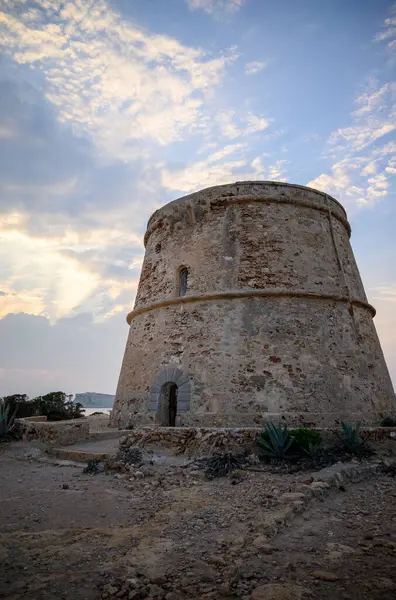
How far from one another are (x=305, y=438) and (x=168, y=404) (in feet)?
12.5

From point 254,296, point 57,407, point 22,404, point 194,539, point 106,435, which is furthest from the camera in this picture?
point 57,407

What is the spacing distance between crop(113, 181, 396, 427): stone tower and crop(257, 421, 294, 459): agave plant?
1.63 metres

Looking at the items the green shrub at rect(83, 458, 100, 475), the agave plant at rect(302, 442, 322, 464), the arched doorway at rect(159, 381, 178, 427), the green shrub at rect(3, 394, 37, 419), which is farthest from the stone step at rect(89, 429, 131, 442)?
the green shrub at rect(3, 394, 37, 419)

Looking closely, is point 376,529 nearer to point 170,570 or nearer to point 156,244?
point 170,570

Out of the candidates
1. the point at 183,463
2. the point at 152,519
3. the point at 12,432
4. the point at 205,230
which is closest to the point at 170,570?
the point at 152,519

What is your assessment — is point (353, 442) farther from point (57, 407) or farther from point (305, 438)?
point (57, 407)

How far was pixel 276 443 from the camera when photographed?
5461 mm

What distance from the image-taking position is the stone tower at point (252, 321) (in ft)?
25.3

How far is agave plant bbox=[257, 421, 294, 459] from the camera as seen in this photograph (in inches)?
213

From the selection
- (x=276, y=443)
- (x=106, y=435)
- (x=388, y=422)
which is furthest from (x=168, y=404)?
(x=388, y=422)

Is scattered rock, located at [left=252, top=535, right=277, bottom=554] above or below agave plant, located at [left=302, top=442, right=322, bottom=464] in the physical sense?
below

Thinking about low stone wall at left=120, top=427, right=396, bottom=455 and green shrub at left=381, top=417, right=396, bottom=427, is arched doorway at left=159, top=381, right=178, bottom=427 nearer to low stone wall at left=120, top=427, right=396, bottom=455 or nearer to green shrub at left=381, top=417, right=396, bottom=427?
low stone wall at left=120, top=427, right=396, bottom=455

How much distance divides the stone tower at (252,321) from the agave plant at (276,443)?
5.34 ft

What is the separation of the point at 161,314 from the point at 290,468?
5276mm
